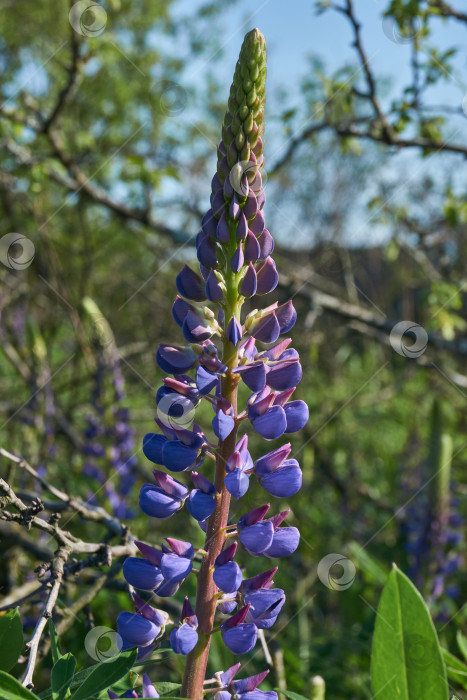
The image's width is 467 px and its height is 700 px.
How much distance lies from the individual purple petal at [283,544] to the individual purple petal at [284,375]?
0.23m

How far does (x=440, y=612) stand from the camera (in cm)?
256

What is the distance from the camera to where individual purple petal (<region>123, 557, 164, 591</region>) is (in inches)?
37.9

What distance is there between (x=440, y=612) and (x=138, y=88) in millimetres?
9177

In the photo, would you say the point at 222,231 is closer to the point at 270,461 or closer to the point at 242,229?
the point at 242,229

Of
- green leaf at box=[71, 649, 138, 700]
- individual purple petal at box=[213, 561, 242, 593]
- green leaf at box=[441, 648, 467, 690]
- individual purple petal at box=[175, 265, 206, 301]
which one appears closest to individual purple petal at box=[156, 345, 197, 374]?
individual purple petal at box=[175, 265, 206, 301]

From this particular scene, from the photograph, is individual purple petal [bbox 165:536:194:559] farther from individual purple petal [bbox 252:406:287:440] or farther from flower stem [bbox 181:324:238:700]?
individual purple petal [bbox 252:406:287:440]

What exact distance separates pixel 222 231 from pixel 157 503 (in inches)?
17.2

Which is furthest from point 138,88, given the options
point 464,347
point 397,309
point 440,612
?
point 440,612

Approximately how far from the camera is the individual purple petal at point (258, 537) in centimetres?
96

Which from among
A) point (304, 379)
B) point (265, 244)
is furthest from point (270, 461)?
point (304, 379)

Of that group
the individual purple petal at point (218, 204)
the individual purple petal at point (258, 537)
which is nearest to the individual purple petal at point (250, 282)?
the individual purple petal at point (218, 204)

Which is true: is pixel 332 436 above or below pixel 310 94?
below

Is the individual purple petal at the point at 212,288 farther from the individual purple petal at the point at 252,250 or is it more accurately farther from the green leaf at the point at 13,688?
the green leaf at the point at 13,688

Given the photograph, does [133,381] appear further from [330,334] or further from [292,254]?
[292,254]
